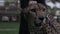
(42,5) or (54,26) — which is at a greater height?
(42,5)

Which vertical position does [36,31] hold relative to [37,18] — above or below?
below

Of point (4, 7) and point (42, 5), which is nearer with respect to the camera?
point (42, 5)

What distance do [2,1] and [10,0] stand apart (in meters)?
0.28

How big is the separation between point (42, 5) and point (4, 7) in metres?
4.21

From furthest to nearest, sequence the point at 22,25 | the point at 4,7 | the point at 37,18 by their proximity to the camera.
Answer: the point at 4,7, the point at 22,25, the point at 37,18

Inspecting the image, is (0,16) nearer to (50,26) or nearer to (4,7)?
(4,7)

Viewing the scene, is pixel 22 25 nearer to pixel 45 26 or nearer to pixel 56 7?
pixel 45 26

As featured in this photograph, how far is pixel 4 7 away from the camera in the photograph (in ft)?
21.3

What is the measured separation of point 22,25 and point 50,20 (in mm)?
479

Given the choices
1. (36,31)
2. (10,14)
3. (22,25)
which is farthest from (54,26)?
(10,14)

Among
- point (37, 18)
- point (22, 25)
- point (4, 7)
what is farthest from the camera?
point (4, 7)

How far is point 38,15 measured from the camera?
7.63 feet

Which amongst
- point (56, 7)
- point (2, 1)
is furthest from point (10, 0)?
point (56, 7)

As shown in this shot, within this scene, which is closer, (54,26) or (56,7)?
(54,26)
